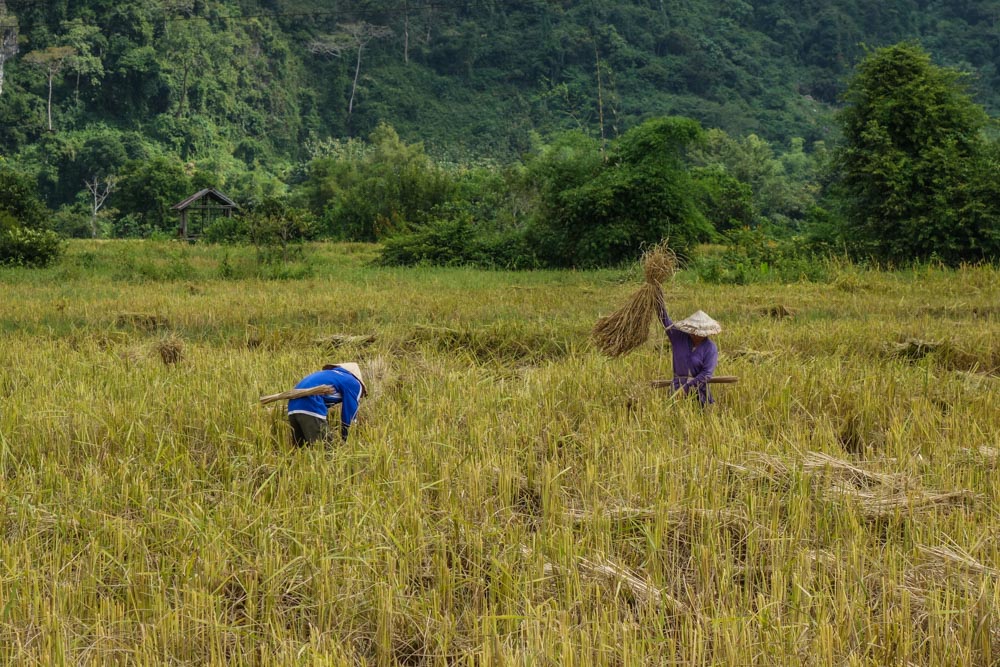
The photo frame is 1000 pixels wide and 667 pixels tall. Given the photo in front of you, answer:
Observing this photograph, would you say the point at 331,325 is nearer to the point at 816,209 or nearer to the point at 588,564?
the point at 588,564

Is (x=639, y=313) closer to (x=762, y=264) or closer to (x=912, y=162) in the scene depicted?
(x=762, y=264)

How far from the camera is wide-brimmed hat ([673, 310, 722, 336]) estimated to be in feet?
15.1

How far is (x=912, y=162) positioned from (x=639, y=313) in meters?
12.1

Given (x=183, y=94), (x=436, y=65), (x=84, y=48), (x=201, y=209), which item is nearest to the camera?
(x=201, y=209)

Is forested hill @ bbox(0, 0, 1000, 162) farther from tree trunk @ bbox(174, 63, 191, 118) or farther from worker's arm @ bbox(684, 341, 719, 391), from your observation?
worker's arm @ bbox(684, 341, 719, 391)

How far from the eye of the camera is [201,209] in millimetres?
33969

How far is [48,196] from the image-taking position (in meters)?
54.3

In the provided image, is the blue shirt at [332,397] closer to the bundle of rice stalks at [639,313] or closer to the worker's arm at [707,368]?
the bundle of rice stalks at [639,313]

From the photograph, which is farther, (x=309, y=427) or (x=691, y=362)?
(x=691, y=362)

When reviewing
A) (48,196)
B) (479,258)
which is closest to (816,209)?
(479,258)

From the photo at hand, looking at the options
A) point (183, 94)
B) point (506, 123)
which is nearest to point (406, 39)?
point (506, 123)

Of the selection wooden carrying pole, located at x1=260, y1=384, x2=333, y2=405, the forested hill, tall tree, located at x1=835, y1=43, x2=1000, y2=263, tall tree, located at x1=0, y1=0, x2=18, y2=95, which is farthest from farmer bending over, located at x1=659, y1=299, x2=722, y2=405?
tall tree, located at x1=0, y1=0, x2=18, y2=95

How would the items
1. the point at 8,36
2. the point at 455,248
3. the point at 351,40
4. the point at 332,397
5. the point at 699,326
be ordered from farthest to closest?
the point at 351,40, the point at 8,36, the point at 455,248, the point at 699,326, the point at 332,397

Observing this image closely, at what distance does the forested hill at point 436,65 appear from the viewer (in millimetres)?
68250
